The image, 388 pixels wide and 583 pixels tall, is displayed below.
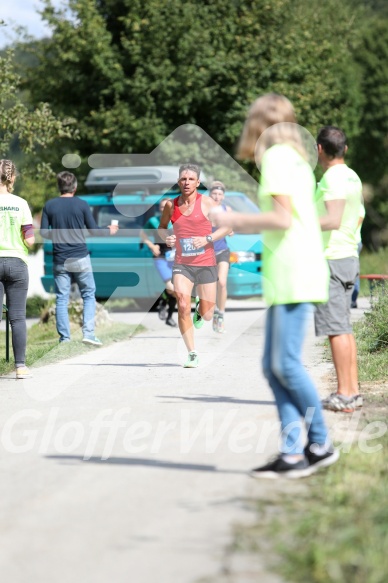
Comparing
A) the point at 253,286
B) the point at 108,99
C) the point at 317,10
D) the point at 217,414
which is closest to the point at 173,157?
the point at 108,99

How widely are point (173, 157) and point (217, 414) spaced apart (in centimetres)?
2105

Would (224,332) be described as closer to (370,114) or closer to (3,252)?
(3,252)

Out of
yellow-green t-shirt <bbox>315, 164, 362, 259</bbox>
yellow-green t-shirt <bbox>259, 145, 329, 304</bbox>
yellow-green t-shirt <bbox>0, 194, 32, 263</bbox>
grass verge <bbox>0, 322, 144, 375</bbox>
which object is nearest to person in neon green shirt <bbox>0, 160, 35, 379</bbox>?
yellow-green t-shirt <bbox>0, 194, 32, 263</bbox>

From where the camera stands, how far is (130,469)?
17.5 feet

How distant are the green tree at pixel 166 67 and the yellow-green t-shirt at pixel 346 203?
20966 mm

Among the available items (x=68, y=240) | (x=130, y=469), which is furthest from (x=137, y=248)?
(x=130, y=469)

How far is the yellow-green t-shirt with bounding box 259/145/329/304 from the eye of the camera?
5051mm

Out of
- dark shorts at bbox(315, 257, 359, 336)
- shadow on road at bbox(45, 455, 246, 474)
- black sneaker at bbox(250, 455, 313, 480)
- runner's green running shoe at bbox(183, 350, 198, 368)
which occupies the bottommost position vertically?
runner's green running shoe at bbox(183, 350, 198, 368)

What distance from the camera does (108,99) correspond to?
97.0 ft

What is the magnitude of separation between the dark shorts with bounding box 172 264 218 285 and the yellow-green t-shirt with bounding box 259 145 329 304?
16.1 ft

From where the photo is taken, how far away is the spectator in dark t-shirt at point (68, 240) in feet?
39.1

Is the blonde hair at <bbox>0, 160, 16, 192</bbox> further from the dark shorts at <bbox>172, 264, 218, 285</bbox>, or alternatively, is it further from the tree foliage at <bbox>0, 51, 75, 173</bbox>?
the tree foliage at <bbox>0, 51, 75, 173</bbox>

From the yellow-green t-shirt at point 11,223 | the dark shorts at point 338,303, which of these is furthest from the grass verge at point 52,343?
the dark shorts at point 338,303

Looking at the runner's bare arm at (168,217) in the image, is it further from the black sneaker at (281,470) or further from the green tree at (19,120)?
the green tree at (19,120)
